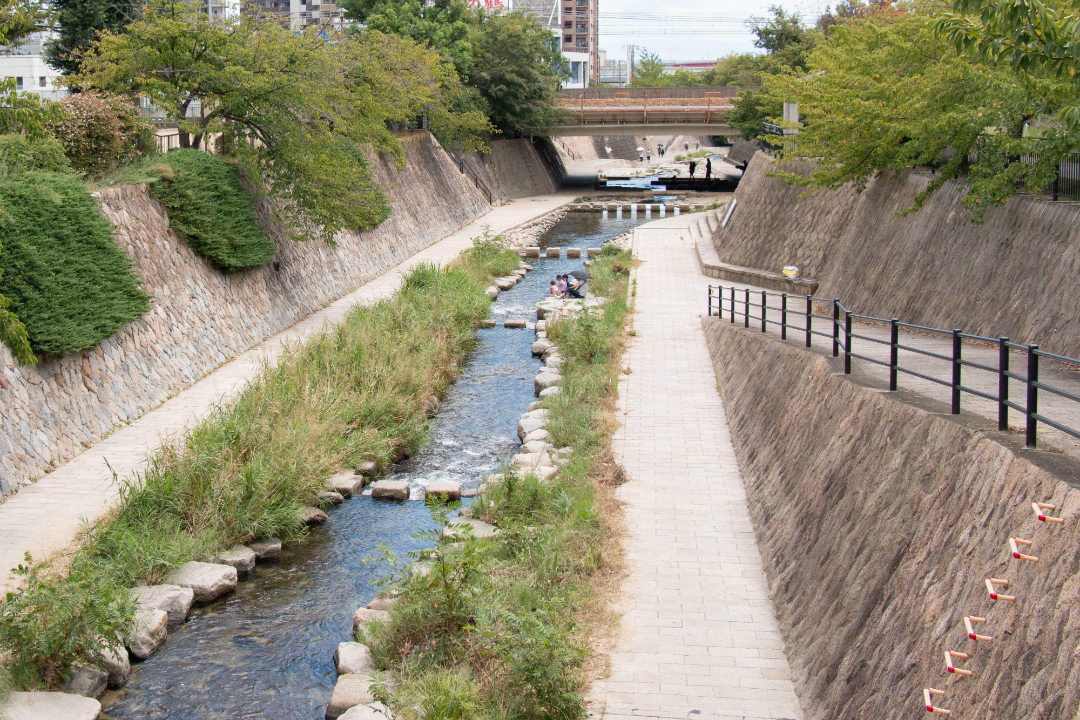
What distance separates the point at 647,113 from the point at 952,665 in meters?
50.6

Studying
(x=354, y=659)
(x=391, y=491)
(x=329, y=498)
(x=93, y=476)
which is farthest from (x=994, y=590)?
(x=93, y=476)

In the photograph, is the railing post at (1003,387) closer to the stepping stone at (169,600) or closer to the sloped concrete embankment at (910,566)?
the sloped concrete embankment at (910,566)

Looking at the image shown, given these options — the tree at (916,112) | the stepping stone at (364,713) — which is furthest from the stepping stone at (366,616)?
the tree at (916,112)

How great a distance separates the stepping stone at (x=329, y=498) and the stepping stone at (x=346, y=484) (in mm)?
131

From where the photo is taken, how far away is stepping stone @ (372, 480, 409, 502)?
41.1ft

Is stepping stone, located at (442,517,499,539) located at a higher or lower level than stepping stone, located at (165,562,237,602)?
higher

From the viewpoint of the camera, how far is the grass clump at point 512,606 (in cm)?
697

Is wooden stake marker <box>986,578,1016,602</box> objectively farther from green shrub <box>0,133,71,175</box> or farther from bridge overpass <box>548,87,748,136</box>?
bridge overpass <box>548,87,748,136</box>

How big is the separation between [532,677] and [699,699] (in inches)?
→ 49.8

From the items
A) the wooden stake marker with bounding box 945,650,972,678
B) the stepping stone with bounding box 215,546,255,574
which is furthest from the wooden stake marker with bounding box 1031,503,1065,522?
the stepping stone with bounding box 215,546,255,574

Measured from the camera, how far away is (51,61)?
35781 millimetres

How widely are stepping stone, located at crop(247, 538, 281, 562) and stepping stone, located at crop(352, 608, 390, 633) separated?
2142 mm

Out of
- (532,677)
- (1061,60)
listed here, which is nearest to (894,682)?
(532,677)

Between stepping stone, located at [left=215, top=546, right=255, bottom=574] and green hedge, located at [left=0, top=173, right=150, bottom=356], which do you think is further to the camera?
green hedge, located at [left=0, top=173, right=150, bottom=356]
